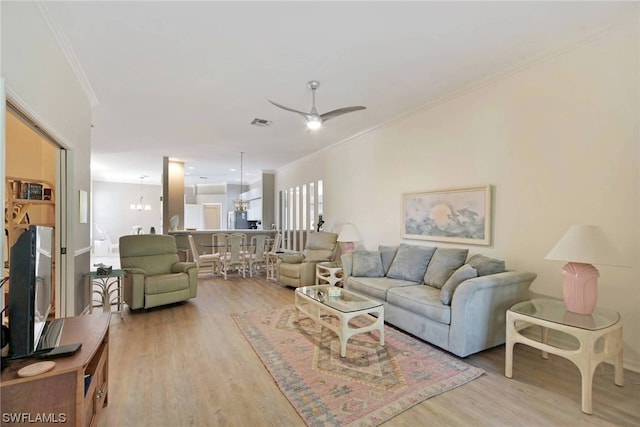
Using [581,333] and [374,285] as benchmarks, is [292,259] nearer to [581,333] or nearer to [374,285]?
[374,285]

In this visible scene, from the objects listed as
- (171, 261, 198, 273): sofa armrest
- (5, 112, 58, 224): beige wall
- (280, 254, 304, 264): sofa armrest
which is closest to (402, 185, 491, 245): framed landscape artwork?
(280, 254, 304, 264): sofa armrest

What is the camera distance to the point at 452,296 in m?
2.79

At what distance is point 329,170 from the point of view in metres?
6.48

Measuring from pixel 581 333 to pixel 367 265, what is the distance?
236 centimetres

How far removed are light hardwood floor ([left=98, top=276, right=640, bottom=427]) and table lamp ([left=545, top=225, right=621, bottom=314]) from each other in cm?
63

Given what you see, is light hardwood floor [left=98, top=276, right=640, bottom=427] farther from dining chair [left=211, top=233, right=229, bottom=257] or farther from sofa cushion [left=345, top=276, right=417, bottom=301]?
dining chair [left=211, top=233, right=229, bottom=257]

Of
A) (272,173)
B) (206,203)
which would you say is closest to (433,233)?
(272,173)

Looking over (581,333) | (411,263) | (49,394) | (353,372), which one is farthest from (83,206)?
(581,333)

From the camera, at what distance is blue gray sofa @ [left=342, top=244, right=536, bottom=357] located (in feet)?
8.83

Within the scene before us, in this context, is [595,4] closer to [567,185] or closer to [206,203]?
[567,185]

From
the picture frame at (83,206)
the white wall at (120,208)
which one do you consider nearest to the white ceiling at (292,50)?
the picture frame at (83,206)

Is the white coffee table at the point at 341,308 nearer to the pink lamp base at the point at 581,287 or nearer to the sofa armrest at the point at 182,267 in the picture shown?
the pink lamp base at the point at 581,287

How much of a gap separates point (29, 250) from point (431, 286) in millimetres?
3417

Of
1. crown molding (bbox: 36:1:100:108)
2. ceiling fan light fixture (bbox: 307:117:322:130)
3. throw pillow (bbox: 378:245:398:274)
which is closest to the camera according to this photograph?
crown molding (bbox: 36:1:100:108)
